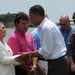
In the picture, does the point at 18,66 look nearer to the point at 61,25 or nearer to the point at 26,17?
the point at 26,17

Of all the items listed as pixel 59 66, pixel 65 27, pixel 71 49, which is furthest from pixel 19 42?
pixel 65 27

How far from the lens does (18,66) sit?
4.75 m

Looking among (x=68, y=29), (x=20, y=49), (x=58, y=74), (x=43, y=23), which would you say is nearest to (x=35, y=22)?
(x=43, y=23)

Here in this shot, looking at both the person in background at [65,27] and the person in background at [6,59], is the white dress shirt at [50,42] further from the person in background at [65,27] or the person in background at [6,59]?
the person in background at [65,27]

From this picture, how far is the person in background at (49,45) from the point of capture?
4.41m

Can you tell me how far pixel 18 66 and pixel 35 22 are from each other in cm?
71

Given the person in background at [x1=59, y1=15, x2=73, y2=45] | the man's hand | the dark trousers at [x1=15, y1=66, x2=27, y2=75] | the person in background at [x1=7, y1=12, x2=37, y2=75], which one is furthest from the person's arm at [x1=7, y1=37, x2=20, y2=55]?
the person in background at [x1=59, y1=15, x2=73, y2=45]

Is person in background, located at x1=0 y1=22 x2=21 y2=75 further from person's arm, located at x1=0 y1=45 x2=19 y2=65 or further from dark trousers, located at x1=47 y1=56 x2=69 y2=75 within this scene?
dark trousers, located at x1=47 y1=56 x2=69 y2=75

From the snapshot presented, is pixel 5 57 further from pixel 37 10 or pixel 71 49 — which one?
pixel 71 49

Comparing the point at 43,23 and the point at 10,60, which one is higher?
the point at 43,23

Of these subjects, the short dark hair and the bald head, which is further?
the bald head

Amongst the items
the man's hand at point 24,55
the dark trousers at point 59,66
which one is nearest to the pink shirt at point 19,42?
the man's hand at point 24,55

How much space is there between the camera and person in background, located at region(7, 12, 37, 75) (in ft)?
15.3

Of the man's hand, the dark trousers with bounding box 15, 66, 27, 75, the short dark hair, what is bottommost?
the dark trousers with bounding box 15, 66, 27, 75
